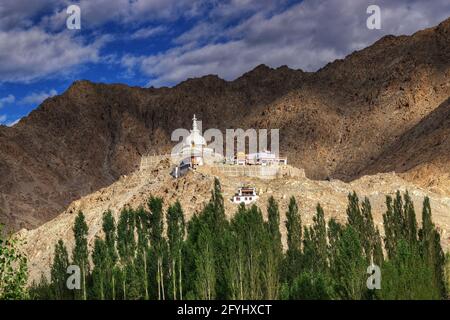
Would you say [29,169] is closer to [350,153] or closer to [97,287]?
[350,153]

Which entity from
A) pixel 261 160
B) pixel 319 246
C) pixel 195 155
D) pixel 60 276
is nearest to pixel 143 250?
pixel 60 276

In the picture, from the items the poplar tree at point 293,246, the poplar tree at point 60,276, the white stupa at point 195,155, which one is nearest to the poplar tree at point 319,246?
the poplar tree at point 293,246

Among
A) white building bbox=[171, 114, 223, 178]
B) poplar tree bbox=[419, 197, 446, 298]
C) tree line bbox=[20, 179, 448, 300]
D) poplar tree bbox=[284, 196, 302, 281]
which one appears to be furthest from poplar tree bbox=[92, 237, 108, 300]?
white building bbox=[171, 114, 223, 178]

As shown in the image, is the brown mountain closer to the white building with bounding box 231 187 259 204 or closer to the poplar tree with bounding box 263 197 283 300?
the white building with bounding box 231 187 259 204

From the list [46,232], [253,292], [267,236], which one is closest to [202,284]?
[253,292]

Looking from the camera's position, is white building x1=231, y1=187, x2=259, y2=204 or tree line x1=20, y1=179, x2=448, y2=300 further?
white building x1=231, y1=187, x2=259, y2=204
